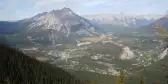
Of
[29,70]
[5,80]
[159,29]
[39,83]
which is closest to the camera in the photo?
[159,29]

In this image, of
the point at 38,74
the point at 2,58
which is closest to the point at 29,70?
the point at 38,74

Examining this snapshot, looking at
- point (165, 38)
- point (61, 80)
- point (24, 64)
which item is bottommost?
point (61, 80)

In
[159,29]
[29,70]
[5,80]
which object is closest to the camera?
[159,29]

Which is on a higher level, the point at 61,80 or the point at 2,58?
the point at 2,58

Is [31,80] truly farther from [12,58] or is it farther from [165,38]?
[165,38]

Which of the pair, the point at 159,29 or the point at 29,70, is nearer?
the point at 159,29

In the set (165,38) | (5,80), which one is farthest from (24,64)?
(165,38)

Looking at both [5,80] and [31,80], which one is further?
[31,80]

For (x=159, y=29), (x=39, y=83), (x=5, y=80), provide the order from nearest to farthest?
(x=159, y=29) < (x=5, y=80) < (x=39, y=83)

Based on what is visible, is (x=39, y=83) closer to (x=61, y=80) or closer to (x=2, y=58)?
(x=61, y=80)
